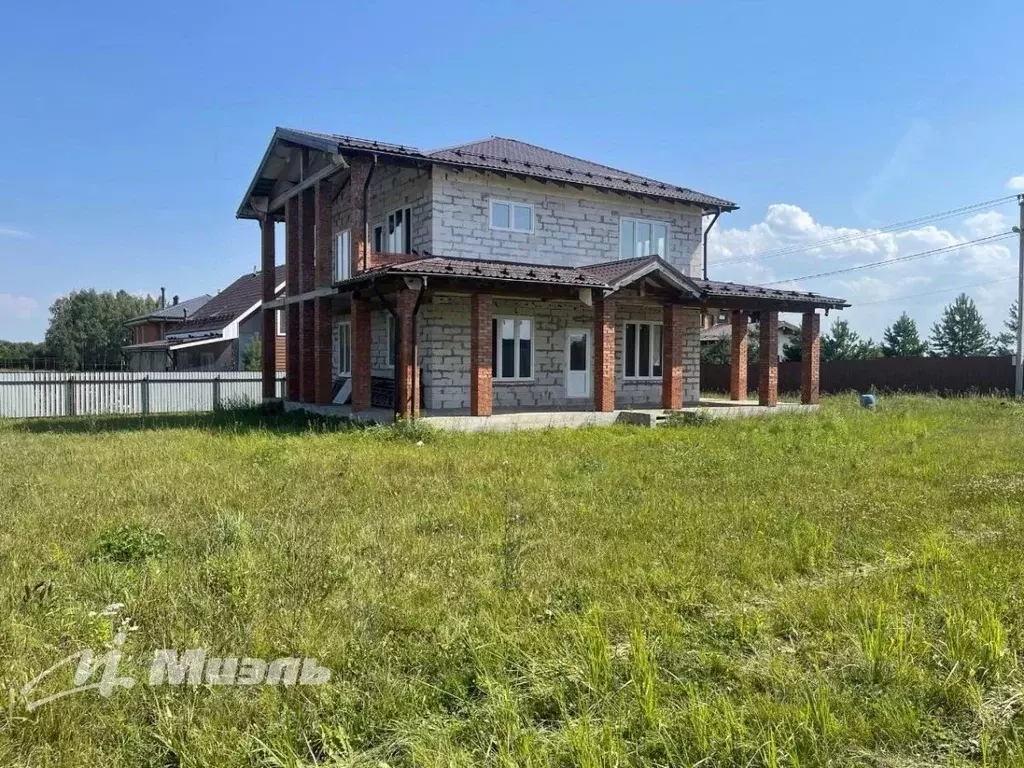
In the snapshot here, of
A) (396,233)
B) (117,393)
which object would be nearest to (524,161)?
(396,233)

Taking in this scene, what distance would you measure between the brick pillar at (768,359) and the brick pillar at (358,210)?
37.0 ft

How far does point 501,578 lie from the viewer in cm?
503

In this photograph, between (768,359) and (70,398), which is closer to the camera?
(768,359)

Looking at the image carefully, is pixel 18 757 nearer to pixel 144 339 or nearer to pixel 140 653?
pixel 140 653

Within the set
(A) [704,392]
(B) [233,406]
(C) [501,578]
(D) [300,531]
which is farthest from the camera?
(A) [704,392]

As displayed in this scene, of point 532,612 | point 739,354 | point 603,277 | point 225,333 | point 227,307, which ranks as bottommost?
point 532,612

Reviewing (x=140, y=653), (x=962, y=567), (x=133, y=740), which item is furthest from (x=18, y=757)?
(x=962, y=567)

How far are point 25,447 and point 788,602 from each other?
1258 cm

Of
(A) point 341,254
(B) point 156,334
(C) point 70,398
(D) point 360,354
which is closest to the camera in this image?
(D) point 360,354

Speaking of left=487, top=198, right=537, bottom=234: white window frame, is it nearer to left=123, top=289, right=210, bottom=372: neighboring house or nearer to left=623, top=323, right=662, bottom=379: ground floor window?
left=623, top=323, right=662, bottom=379: ground floor window

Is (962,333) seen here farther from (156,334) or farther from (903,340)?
(156,334)

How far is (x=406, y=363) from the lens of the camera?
14.2 m

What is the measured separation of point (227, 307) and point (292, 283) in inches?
651

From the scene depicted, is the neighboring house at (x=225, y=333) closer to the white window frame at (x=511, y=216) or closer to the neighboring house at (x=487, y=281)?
the neighboring house at (x=487, y=281)
